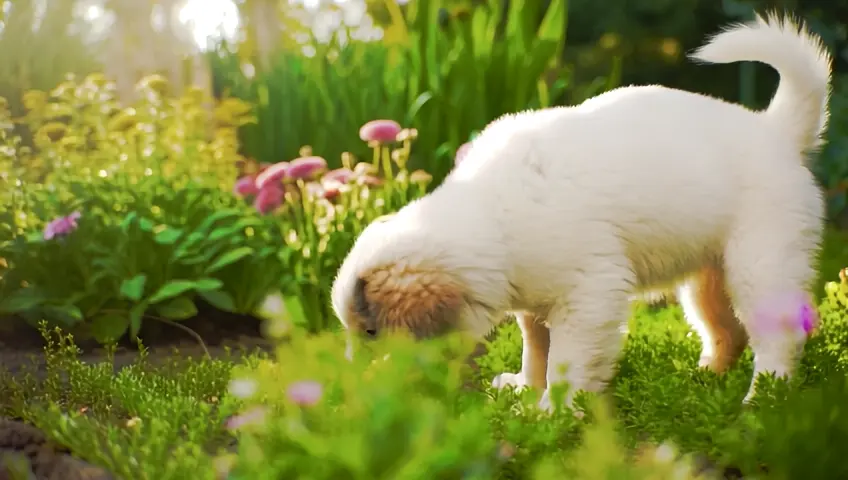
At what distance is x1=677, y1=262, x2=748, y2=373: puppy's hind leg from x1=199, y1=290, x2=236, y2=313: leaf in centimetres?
205

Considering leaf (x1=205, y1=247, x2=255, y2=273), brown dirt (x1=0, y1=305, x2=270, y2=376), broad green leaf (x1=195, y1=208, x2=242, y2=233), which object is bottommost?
brown dirt (x1=0, y1=305, x2=270, y2=376)

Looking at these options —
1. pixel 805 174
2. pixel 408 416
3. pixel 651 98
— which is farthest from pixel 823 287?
pixel 408 416

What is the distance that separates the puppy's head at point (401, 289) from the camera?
7.83 feet

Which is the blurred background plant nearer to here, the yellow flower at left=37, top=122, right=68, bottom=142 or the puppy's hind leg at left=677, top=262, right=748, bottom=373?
the yellow flower at left=37, top=122, right=68, bottom=142

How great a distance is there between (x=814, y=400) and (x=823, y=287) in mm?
2489

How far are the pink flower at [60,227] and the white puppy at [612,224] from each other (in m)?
2.01

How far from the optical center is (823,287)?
438 cm

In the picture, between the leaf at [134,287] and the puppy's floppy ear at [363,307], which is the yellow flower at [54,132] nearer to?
the leaf at [134,287]

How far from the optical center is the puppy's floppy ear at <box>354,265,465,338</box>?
2.38 m

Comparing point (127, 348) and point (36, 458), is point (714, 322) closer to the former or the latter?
point (36, 458)

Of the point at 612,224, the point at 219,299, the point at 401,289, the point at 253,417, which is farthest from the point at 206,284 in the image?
the point at 253,417

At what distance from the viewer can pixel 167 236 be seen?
161 inches

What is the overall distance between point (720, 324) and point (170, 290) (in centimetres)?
237

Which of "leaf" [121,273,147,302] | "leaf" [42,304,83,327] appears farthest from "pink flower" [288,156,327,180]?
"leaf" [42,304,83,327]
